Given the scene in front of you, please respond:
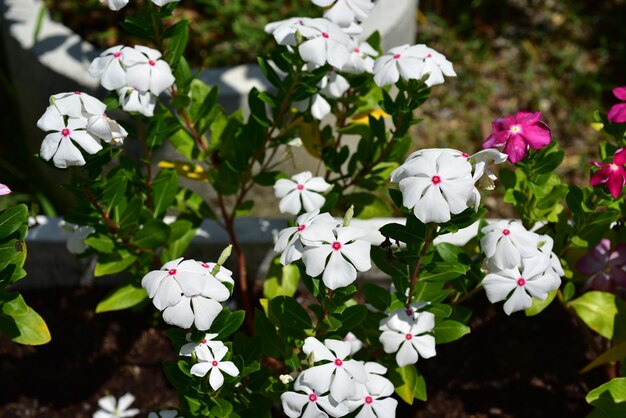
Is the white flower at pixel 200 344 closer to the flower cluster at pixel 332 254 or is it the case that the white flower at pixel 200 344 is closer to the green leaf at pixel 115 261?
the flower cluster at pixel 332 254

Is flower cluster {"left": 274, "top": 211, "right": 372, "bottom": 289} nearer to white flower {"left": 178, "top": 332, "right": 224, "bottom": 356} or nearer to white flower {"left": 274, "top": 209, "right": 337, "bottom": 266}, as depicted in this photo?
white flower {"left": 274, "top": 209, "right": 337, "bottom": 266}

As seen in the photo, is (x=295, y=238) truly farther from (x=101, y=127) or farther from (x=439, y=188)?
(x=101, y=127)

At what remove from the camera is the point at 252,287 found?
2.59 meters

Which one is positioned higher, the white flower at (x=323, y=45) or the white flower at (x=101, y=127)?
the white flower at (x=323, y=45)

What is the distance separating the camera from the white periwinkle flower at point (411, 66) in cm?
175

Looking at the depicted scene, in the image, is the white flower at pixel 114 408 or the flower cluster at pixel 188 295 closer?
the flower cluster at pixel 188 295

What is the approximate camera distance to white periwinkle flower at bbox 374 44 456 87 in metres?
1.75

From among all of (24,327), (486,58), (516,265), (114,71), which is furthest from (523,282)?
(486,58)

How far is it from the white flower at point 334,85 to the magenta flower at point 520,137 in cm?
40

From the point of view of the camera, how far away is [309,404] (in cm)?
157

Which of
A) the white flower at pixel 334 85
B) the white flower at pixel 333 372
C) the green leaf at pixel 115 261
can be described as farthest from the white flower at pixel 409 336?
the green leaf at pixel 115 261

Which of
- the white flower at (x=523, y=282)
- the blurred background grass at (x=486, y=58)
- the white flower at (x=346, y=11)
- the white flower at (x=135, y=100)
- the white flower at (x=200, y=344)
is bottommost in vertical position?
the blurred background grass at (x=486, y=58)

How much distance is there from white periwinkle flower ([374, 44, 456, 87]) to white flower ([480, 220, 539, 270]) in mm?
345

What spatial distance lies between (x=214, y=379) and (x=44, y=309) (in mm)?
1203
